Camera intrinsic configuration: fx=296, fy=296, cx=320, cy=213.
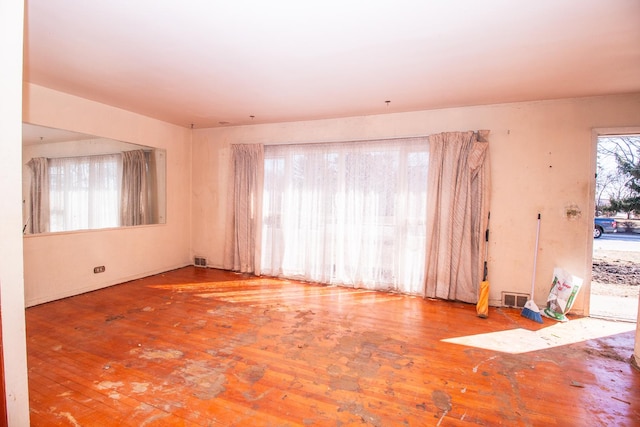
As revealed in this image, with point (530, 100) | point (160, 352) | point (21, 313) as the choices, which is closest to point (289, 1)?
point (21, 313)

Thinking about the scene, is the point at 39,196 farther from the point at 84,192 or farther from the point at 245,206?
the point at 245,206

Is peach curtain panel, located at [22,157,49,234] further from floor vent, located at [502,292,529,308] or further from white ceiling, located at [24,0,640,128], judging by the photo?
floor vent, located at [502,292,529,308]

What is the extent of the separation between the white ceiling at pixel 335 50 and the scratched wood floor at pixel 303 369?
8.17ft

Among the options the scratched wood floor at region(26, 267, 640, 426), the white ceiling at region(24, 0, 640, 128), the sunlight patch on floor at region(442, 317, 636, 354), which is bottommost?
the scratched wood floor at region(26, 267, 640, 426)

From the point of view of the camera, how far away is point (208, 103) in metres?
3.83

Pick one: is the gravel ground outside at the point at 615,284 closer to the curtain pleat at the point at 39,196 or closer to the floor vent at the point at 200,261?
the floor vent at the point at 200,261

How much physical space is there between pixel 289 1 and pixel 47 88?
10.9 ft

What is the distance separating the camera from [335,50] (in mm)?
2398

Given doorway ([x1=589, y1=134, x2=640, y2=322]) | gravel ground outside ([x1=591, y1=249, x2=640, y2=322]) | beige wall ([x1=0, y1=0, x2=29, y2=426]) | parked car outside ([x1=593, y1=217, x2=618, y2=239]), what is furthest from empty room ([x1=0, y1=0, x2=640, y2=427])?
parked car outside ([x1=593, y1=217, x2=618, y2=239])

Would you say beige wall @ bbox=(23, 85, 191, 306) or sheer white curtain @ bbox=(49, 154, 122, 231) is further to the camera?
sheer white curtain @ bbox=(49, 154, 122, 231)

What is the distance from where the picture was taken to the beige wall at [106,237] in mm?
3391

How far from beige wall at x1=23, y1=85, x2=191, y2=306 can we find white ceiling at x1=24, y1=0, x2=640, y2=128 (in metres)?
0.27

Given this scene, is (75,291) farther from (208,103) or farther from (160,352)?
(208,103)

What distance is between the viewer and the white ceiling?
1.88 metres
